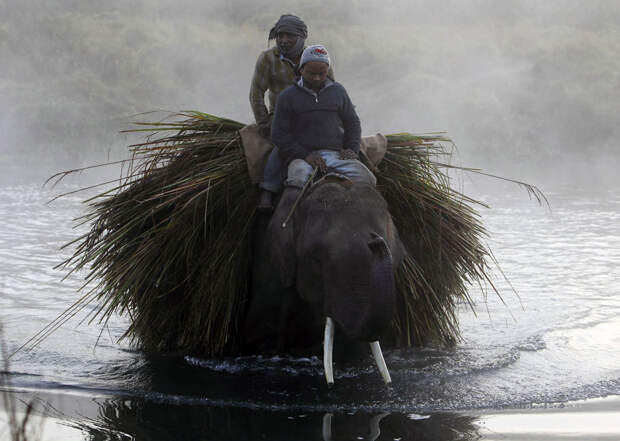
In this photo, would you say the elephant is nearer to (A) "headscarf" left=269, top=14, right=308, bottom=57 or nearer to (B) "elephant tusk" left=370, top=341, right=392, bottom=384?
(B) "elephant tusk" left=370, top=341, right=392, bottom=384

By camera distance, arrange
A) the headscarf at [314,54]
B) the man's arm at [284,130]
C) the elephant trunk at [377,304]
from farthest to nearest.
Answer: the man's arm at [284,130] → the headscarf at [314,54] → the elephant trunk at [377,304]

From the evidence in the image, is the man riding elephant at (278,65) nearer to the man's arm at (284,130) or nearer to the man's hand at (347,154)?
the man's arm at (284,130)

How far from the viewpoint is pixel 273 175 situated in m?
5.21

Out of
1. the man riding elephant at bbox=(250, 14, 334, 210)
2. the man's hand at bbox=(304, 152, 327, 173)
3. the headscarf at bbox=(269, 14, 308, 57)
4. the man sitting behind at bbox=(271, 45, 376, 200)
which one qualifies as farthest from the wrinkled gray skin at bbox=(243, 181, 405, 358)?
the headscarf at bbox=(269, 14, 308, 57)

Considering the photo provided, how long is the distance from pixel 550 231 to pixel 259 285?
664cm

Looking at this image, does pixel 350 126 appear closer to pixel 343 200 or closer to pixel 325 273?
pixel 343 200

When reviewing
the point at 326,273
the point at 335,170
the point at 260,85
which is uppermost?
the point at 260,85

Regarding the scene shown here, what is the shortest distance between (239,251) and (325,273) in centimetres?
107

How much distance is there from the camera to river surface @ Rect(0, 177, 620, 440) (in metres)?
4.45

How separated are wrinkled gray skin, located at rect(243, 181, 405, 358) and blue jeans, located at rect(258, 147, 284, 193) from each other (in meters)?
0.23

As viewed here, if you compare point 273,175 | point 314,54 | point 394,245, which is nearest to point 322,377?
point 394,245

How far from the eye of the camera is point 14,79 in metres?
22.1

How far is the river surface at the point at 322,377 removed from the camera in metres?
4.45

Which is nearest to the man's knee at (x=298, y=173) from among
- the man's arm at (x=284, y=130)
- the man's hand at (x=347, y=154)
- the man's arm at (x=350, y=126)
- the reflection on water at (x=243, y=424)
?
the man's arm at (x=284, y=130)
